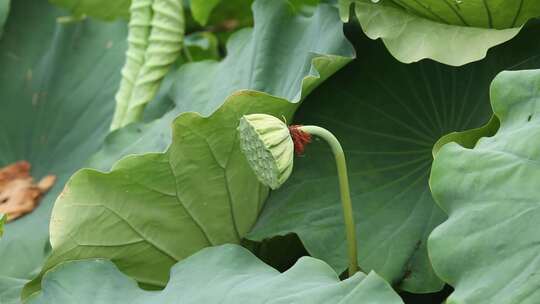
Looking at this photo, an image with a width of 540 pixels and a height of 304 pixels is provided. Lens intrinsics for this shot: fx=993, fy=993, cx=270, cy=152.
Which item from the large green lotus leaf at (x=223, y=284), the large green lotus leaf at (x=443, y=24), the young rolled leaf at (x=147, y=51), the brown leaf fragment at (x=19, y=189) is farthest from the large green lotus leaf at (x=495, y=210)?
the brown leaf fragment at (x=19, y=189)

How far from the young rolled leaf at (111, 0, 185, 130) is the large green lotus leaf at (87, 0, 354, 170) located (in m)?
0.05

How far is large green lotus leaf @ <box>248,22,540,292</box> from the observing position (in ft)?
3.56

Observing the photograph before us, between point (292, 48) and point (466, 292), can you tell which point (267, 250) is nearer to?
point (292, 48)

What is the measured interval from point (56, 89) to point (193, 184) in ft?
2.61

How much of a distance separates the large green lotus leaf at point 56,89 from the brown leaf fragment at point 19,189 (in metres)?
0.02

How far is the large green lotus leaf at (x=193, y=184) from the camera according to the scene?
1088 mm

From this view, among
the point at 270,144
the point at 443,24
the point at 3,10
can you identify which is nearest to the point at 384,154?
the point at 443,24

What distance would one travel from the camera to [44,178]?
A: 1.76 m

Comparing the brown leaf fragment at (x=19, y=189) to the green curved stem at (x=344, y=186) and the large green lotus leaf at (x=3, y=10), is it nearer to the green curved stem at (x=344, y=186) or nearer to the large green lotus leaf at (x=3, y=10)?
the large green lotus leaf at (x=3, y=10)

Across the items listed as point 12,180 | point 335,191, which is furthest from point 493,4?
point 12,180

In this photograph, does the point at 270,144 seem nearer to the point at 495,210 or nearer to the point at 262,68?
the point at 495,210

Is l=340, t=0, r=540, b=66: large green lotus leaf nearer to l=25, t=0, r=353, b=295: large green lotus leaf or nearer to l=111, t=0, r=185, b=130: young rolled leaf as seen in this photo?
l=25, t=0, r=353, b=295: large green lotus leaf

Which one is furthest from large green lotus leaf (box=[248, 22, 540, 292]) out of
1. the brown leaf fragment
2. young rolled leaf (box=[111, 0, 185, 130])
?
the brown leaf fragment

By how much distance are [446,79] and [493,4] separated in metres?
0.17
